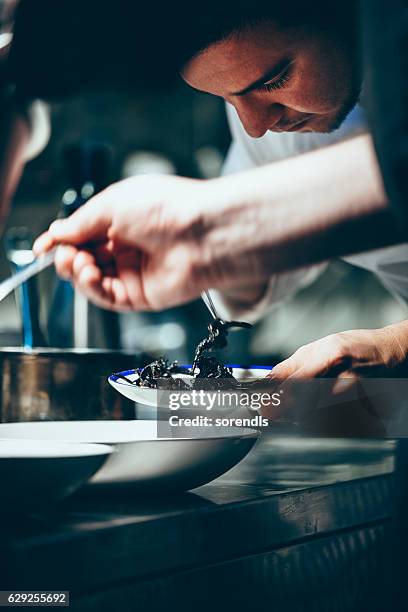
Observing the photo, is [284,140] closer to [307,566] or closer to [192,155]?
[192,155]

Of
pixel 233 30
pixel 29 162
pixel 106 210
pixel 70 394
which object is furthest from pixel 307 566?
pixel 29 162

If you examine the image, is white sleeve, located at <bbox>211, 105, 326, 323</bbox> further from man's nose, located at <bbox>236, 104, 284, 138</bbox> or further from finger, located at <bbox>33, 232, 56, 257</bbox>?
finger, located at <bbox>33, 232, 56, 257</bbox>

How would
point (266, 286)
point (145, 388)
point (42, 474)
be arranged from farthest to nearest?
point (266, 286) < point (145, 388) < point (42, 474)

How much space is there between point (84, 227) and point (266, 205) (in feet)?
0.79

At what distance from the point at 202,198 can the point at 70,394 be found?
0.29m

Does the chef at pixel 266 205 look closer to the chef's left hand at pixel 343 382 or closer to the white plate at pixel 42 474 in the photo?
the chef's left hand at pixel 343 382

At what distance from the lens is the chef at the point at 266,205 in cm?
87

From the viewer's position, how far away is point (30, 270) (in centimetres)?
104

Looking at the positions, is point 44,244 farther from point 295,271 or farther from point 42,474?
point 42,474

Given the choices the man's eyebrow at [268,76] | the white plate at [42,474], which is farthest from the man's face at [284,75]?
the white plate at [42,474]

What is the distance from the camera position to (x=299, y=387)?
3.01ft

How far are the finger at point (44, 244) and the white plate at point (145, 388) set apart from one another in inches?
8.5

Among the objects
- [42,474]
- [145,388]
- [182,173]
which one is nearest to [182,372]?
[145,388]

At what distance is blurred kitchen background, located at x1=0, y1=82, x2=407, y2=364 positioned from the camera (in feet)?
3.51
